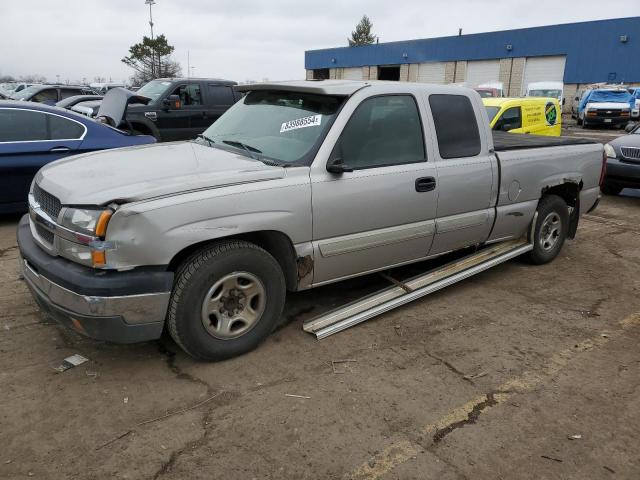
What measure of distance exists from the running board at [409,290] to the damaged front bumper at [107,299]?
49.2 inches

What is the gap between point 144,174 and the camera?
3.34m

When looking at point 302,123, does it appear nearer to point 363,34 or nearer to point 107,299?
point 107,299

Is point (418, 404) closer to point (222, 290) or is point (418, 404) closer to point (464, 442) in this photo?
Result: point (464, 442)

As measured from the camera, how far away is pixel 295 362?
357 cm

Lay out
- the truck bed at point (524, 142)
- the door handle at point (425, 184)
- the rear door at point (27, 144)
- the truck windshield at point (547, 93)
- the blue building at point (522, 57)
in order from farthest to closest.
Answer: the blue building at point (522, 57)
the truck windshield at point (547, 93)
the rear door at point (27, 144)
the truck bed at point (524, 142)
the door handle at point (425, 184)

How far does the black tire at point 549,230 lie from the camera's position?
5430 millimetres

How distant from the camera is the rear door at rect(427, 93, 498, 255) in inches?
171

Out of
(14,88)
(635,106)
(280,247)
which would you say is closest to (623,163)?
(280,247)

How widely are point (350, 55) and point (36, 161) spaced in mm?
49570

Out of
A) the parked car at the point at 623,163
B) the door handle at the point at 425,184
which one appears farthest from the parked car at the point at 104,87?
the door handle at the point at 425,184

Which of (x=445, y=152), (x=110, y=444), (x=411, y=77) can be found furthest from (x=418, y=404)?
(x=411, y=77)

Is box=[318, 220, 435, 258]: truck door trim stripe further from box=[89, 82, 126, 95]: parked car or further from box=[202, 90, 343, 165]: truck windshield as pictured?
box=[89, 82, 126, 95]: parked car

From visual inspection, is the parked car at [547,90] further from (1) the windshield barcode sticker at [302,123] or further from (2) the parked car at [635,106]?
(1) the windshield barcode sticker at [302,123]

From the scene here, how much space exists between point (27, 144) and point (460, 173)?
17.2 ft
